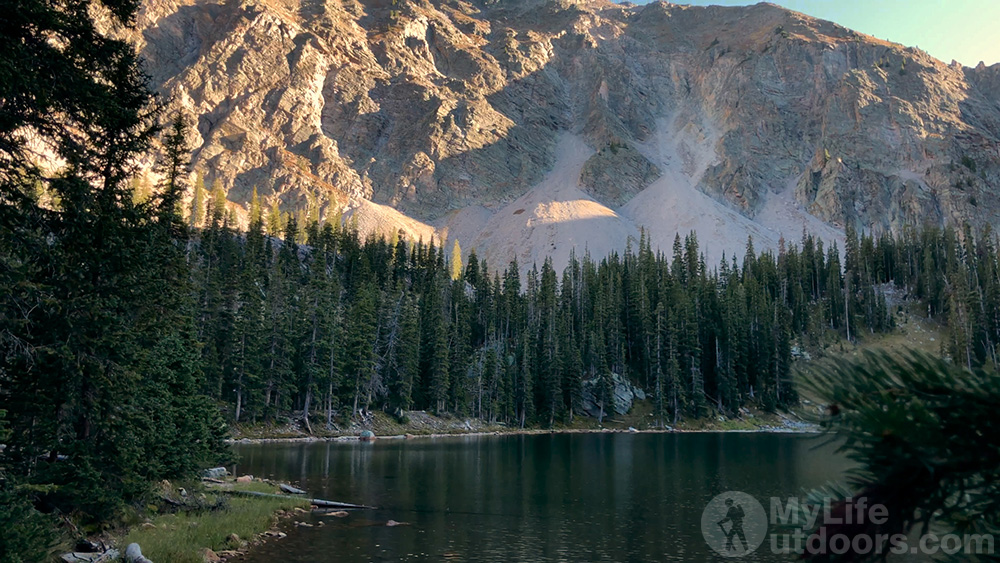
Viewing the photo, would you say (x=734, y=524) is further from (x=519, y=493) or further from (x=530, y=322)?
(x=530, y=322)

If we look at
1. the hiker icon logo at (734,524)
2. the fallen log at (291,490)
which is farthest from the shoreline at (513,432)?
the hiker icon logo at (734,524)

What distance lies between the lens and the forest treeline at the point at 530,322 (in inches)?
3103

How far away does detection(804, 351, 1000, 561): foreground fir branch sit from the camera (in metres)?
2.30

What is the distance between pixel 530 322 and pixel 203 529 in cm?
10218

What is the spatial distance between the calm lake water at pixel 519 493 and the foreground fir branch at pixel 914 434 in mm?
232

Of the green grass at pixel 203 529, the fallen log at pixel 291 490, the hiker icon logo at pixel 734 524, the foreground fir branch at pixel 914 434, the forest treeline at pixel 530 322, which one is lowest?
the hiker icon logo at pixel 734 524

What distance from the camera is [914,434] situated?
7.48ft

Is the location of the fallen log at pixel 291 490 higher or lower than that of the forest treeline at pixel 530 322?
lower

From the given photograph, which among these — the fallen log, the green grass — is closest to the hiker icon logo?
the green grass

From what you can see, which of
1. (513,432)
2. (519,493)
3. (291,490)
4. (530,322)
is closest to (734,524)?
(519,493)

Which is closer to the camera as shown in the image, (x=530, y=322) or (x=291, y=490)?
(x=291, y=490)

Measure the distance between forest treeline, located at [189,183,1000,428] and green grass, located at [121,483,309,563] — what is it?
4052 centimetres

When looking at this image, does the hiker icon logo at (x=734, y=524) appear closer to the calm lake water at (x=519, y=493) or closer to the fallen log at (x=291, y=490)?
the calm lake water at (x=519, y=493)

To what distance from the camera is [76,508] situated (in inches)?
717
